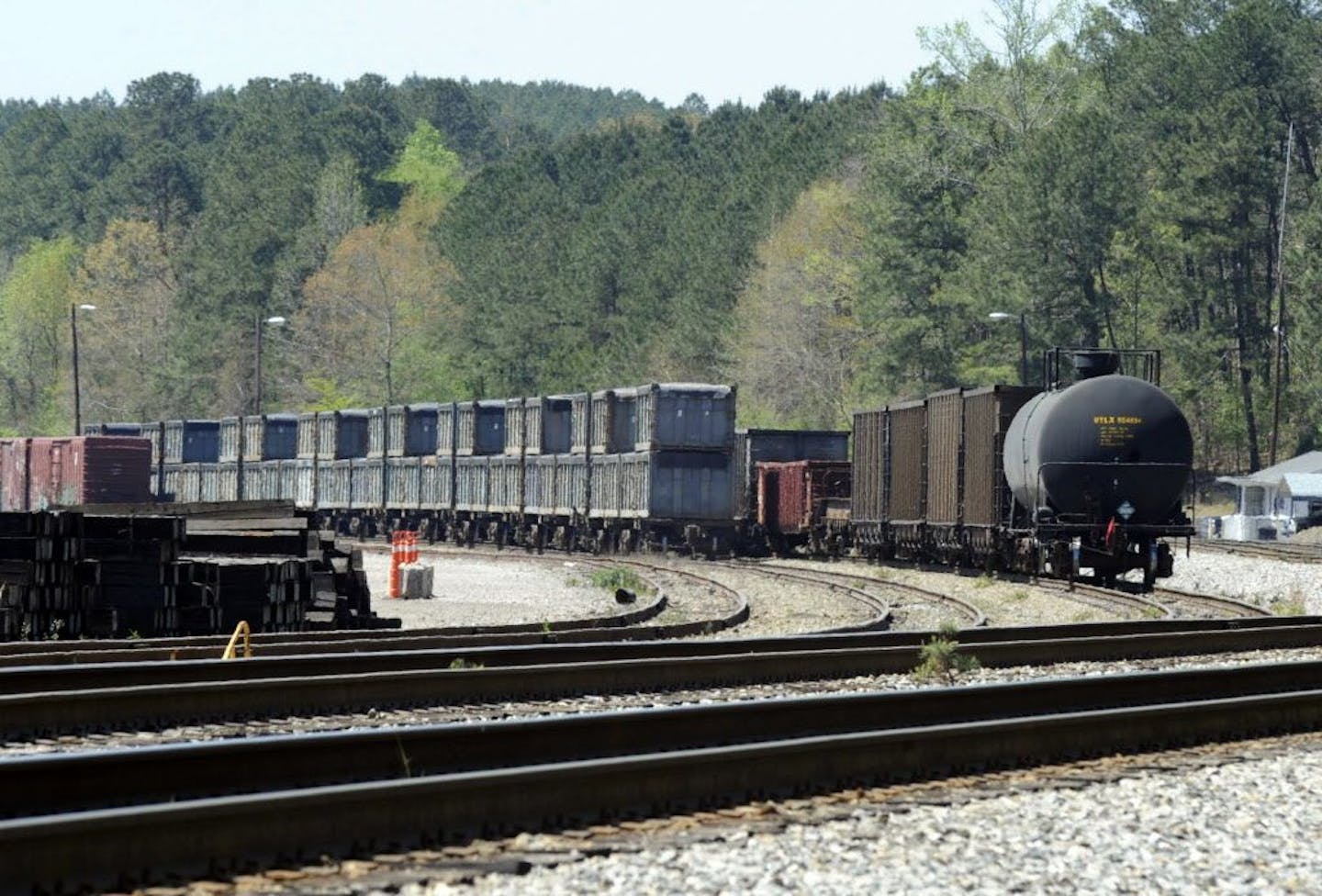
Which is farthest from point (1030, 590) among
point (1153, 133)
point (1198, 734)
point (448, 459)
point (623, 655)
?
point (1153, 133)

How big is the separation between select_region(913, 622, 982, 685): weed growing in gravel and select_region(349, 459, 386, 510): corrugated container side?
48653 mm

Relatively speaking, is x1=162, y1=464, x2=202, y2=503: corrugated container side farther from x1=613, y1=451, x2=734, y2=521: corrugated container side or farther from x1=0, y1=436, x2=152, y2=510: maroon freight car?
x1=613, y1=451, x2=734, y2=521: corrugated container side

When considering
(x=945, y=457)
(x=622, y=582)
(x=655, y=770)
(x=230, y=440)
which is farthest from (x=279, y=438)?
(x=655, y=770)

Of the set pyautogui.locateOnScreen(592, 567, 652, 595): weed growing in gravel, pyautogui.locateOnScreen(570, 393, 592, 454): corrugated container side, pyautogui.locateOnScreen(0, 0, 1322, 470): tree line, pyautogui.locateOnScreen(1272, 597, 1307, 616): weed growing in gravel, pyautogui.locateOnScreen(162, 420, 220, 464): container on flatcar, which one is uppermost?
pyautogui.locateOnScreen(0, 0, 1322, 470): tree line

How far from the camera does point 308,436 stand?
2660 inches

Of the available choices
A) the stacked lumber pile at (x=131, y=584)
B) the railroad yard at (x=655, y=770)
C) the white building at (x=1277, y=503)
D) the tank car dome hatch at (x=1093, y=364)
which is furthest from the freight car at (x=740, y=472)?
the stacked lumber pile at (x=131, y=584)

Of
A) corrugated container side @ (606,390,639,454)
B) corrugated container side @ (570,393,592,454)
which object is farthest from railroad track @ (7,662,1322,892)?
corrugated container side @ (570,393,592,454)

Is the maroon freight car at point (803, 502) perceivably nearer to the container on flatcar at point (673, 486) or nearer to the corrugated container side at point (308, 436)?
the container on flatcar at point (673, 486)

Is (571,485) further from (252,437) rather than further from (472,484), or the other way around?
(252,437)

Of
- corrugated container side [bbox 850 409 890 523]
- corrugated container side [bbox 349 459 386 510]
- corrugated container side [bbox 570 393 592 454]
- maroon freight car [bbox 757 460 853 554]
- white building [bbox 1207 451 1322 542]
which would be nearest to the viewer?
corrugated container side [bbox 850 409 890 523]

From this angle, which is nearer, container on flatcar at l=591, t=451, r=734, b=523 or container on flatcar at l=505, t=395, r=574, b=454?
container on flatcar at l=591, t=451, r=734, b=523

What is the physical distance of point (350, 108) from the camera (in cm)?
15525

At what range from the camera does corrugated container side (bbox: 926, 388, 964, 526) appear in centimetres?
3366

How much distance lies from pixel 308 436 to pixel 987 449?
3966 centimetres
